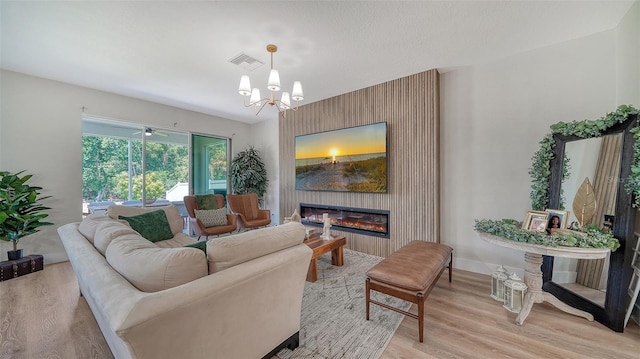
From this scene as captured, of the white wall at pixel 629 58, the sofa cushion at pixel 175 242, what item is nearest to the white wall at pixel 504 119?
the white wall at pixel 629 58

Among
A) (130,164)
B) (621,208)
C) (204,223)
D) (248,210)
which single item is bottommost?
(204,223)

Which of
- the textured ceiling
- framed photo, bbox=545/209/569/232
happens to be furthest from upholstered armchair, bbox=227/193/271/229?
framed photo, bbox=545/209/569/232

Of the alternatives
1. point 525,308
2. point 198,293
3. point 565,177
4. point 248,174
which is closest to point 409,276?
point 525,308

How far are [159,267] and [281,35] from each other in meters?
2.33

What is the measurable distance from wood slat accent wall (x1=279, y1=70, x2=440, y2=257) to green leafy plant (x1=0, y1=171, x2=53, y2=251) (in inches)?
164

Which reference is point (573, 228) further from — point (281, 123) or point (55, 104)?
point (55, 104)

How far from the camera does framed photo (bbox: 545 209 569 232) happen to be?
210 cm

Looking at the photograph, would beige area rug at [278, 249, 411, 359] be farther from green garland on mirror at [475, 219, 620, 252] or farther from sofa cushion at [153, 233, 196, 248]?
sofa cushion at [153, 233, 196, 248]

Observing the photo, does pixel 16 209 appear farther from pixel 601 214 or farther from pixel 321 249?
pixel 601 214

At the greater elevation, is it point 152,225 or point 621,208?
point 621,208

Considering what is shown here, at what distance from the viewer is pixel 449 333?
1.88m

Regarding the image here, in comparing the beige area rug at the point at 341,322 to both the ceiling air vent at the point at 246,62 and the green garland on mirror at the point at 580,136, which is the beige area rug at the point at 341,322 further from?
the ceiling air vent at the point at 246,62

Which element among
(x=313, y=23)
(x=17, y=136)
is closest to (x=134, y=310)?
(x=313, y=23)

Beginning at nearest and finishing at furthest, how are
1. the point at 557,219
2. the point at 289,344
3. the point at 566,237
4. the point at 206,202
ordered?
the point at 289,344, the point at 566,237, the point at 557,219, the point at 206,202
